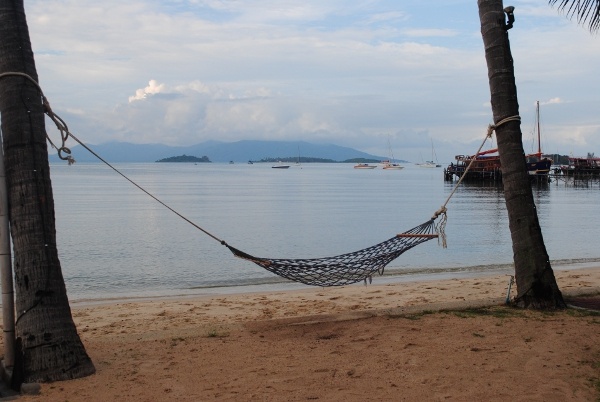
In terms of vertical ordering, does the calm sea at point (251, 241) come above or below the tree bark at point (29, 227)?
below

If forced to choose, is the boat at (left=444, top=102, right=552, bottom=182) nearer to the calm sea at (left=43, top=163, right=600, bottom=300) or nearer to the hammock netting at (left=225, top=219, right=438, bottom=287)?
the calm sea at (left=43, top=163, right=600, bottom=300)

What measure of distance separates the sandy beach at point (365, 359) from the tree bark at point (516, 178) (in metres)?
0.27

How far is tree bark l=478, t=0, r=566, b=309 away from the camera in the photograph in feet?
19.9

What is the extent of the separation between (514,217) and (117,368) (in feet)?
12.5

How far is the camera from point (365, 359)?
4.57 metres

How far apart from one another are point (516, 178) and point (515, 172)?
57mm

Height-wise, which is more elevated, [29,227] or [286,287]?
[29,227]

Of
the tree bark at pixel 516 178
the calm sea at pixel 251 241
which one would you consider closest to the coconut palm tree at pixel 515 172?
the tree bark at pixel 516 178

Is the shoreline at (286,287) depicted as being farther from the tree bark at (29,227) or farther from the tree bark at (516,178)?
the tree bark at (29,227)


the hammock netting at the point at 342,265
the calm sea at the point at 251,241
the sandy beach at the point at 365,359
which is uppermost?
the hammock netting at the point at 342,265

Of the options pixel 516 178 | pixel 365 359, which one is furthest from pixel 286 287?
pixel 365 359

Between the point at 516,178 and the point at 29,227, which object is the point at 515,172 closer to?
the point at 516,178

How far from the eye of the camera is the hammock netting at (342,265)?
5.87 metres

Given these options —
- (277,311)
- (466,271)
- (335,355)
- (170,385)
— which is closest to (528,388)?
(335,355)
